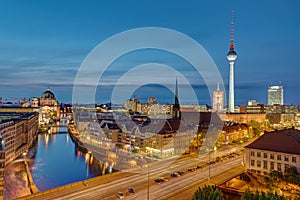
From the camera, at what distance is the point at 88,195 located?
28.6 feet

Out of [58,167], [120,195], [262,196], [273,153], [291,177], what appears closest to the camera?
[262,196]

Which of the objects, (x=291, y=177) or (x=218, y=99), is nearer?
(x=291, y=177)

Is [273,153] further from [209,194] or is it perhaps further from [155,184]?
[209,194]

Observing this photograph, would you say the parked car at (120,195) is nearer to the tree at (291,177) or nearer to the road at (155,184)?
the road at (155,184)

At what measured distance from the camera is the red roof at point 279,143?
10.9 metres

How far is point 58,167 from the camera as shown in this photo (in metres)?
16.4

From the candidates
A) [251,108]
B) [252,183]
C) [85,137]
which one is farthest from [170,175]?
[251,108]

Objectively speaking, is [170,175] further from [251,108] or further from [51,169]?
[251,108]

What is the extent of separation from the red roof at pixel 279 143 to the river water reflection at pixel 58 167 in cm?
891

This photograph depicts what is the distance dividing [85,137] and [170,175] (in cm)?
1501

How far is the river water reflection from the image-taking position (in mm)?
13611

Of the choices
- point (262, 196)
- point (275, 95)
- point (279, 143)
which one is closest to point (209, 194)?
point (262, 196)

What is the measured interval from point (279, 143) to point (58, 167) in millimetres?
12877

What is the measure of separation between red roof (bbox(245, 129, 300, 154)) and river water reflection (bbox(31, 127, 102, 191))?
29.2 ft
